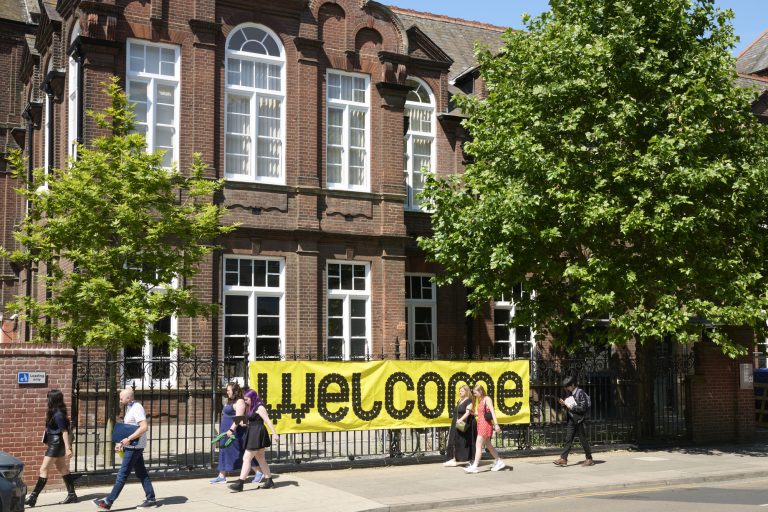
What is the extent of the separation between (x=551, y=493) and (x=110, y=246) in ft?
26.9

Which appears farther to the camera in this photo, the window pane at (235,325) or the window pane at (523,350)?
the window pane at (523,350)

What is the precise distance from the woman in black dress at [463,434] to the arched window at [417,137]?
995cm

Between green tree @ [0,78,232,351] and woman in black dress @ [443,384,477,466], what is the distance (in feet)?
16.1

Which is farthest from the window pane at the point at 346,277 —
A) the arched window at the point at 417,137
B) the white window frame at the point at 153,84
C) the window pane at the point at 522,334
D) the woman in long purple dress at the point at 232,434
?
the woman in long purple dress at the point at 232,434

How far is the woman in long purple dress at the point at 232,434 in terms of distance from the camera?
14.2 meters

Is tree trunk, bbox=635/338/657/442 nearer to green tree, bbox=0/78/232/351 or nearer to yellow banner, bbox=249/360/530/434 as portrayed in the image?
yellow banner, bbox=249/360/530/434

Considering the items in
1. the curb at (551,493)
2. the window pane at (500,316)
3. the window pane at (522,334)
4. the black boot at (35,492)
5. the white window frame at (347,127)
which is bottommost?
the curb at (551,493)

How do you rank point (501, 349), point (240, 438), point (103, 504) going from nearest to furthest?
point (103, 504) → point (240, 438) → point (501, 349)

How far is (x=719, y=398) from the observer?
67.7ft

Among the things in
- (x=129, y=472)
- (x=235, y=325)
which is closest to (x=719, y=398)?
(x=235, y=325)

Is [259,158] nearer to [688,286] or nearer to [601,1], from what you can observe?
[601,1]

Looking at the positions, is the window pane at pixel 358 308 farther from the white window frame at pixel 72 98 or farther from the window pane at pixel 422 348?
the white window frame at pixel 72 98

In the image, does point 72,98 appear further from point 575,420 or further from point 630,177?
point 575,420

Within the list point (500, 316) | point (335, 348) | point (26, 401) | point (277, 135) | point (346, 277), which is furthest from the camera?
point (500, 316)
